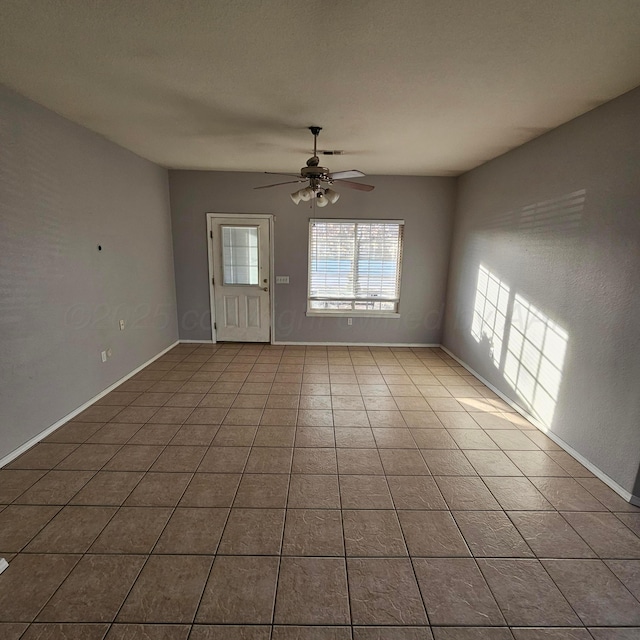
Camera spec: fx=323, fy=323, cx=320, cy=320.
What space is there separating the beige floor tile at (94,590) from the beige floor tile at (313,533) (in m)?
0.73

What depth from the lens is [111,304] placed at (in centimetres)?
345

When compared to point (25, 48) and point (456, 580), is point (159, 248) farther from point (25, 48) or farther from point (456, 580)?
point (456, 580)

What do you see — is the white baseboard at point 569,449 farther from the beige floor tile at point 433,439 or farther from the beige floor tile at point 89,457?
the beige floor tile at point 89,457

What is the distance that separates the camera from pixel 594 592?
4.87 ft

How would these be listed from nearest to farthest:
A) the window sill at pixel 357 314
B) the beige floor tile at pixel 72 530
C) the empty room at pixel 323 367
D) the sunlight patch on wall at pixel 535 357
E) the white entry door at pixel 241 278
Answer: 1. the empty room at pixel 323 367
2. the beige floor tile at pixel 72 530
3. the sunlight patch on wall at pixel 535 357
4. the white entry door at pixel 241 278
5. the window sill at pixel 357 314

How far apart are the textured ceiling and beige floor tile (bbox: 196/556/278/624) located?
2.66 m

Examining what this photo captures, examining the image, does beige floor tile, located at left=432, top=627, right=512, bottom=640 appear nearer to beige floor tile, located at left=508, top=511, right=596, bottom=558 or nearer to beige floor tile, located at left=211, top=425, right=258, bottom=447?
beige floor tile, located at left=508, top=511, right=596, bottom=558

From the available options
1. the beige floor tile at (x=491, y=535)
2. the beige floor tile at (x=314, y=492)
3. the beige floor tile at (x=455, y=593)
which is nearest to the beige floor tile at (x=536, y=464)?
the beige floor tile at (x=491, y=535)

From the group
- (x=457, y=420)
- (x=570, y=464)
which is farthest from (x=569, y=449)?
(x=457, y=420)

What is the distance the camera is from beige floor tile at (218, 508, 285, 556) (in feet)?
5.42

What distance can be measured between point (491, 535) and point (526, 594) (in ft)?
1.03

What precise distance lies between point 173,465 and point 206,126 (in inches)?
113

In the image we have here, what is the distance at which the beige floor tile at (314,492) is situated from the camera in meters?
1.96

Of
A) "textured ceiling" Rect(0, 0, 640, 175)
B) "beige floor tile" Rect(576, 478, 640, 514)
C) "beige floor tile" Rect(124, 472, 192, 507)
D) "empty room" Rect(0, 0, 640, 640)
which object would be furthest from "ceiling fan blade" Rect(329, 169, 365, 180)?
"beige floor tile" Rect(576, 478, 640, 514)
